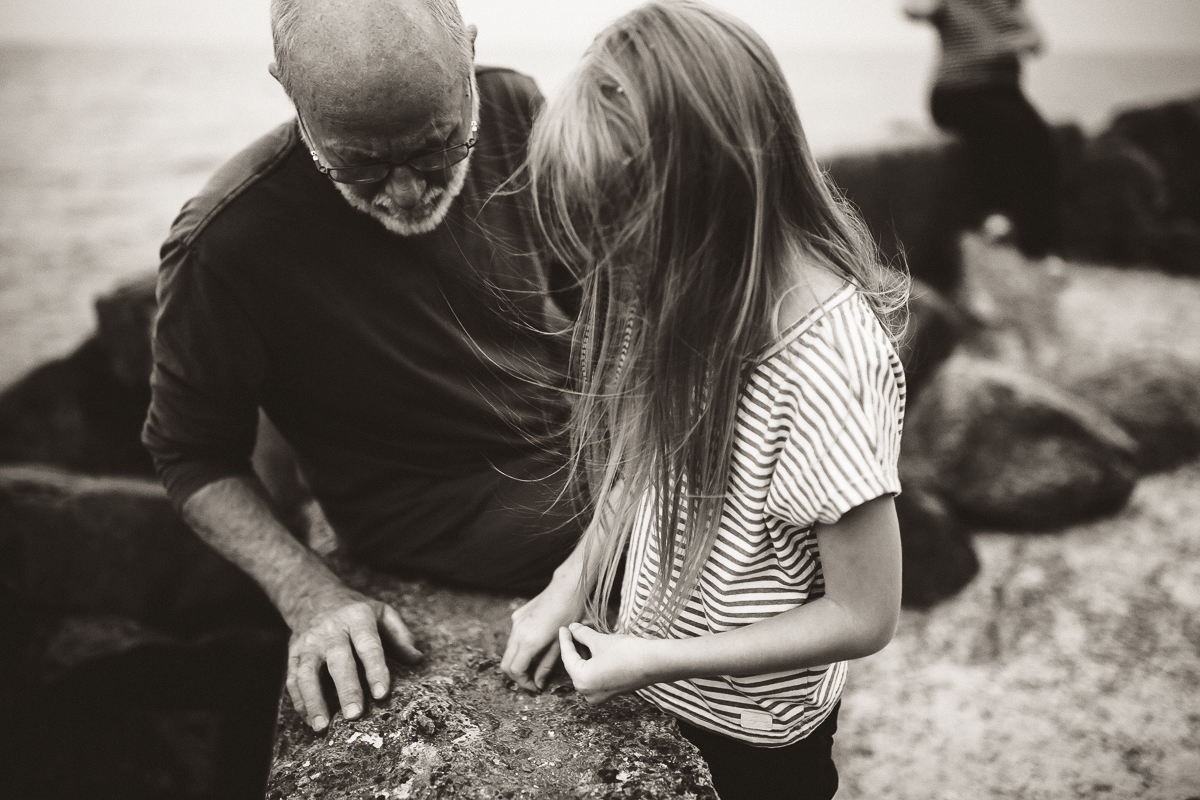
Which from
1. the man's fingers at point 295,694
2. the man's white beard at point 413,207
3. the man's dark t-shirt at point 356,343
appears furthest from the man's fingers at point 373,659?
the man's white beard at point 413,207

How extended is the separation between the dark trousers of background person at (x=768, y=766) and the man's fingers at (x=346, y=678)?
560 millimetres

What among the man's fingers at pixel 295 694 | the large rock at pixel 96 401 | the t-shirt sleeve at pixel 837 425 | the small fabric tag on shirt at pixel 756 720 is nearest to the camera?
the t-shirt sleeve at pixel 837 425

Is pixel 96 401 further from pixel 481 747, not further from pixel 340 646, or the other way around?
pixel 481 747

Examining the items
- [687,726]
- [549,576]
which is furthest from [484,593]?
[687,726]

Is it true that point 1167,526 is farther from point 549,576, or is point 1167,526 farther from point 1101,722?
point 549,576

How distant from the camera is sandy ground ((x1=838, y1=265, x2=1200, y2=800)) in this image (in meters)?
2.44

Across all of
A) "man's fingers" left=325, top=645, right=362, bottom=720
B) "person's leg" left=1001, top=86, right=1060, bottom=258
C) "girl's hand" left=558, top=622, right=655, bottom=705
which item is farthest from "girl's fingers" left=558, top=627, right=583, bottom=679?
"person's leg" left=1001, top=86, right=1060, bottom=258

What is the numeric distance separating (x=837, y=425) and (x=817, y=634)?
0.29 m

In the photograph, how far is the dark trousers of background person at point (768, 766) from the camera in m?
1.42

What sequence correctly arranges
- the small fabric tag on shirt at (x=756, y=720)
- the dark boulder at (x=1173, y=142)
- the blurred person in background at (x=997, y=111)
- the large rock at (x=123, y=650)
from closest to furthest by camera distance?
1. the small fabric tag on shirt at (x=756, y=720)
2. the large rock at (x=123, y=650)
3. the blurred person in background at (x=997, y=111)
4. the dark boulder at (x=1173, y=142)

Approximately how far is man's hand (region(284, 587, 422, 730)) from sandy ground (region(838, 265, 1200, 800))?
1577 millimetres

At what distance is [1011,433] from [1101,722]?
1177mm

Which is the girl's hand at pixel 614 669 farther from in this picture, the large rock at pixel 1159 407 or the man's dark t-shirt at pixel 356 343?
the large rock at pixel 1159 407

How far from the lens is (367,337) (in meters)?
1.77
